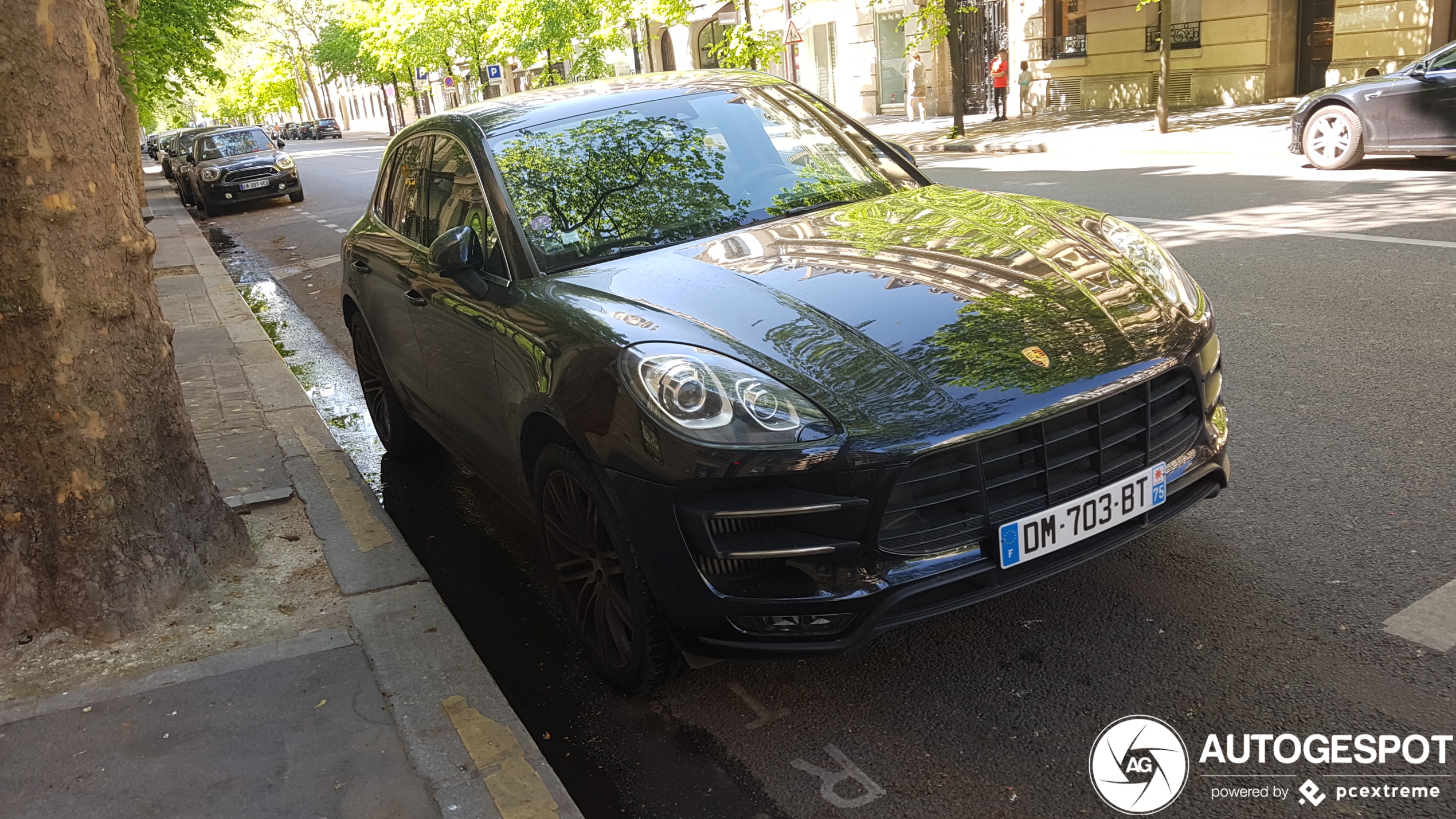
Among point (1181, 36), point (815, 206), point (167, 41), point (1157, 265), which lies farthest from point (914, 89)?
point (1157, 265)

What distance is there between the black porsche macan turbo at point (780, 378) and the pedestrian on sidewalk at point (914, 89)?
24.4 meters

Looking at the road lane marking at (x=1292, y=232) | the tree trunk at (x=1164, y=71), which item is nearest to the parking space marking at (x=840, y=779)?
the road lane marking at (x=1292, y=232)

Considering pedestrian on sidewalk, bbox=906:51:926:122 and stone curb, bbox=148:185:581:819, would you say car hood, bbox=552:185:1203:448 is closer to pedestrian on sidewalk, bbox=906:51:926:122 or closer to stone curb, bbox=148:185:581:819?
stone curb, bbox=148:185:581:819

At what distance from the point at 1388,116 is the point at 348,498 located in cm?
1126

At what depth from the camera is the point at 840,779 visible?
2.87m

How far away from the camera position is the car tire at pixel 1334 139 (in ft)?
39.8

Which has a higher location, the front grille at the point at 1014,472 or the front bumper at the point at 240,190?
the front grille at the point at 1014,472

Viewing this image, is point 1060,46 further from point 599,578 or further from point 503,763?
point 503,763

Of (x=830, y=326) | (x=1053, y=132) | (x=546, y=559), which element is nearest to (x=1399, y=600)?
(x=830, y=326)

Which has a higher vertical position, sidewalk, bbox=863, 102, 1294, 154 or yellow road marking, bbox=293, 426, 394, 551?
yellow road marking, bbox=293, 426, 394, 551

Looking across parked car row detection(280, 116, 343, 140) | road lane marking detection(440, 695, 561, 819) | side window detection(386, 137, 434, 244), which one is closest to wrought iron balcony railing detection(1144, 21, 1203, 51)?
side window detection(386, 137, 434, 244)

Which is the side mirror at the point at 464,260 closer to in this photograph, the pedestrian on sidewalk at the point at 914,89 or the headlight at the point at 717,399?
the headlight at the point at 717,399

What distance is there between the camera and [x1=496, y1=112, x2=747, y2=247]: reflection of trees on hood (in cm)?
388

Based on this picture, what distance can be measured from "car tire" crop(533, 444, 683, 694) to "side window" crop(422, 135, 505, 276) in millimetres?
848
